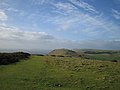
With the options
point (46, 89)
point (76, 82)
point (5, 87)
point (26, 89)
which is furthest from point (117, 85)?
point (5, 87)

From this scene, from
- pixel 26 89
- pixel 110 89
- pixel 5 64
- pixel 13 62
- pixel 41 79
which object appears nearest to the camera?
pixel 26 89

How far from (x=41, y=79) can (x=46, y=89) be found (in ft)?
17.9

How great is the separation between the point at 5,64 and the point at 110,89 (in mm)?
25222

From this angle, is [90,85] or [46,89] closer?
[46,89]

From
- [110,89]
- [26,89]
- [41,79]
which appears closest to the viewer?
[26,89]

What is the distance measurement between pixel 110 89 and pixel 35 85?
9.40 m

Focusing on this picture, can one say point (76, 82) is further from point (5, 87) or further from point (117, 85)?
point (5, 87)

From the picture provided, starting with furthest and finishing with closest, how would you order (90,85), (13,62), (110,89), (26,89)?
(13,62), (90,85), (110,89), (26,89)

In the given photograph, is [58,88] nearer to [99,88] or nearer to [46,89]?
[46,89]

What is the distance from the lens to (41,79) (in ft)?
90.7

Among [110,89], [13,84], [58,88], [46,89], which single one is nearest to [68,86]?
[58,88]

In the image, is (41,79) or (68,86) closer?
(68,86)

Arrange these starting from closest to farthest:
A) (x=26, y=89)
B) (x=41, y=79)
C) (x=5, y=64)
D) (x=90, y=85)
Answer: (x=26, y=89) < (x=90, y=85) < (x=41, y=79) < (x=5, y=64)

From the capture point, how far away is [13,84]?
23.9 meters
